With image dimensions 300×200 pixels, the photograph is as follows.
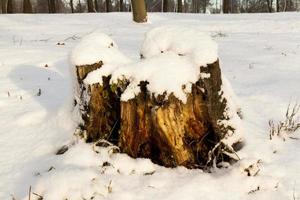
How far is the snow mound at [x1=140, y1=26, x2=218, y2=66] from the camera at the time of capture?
3.18m

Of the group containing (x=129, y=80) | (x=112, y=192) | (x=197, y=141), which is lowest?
(x=112, y=192)

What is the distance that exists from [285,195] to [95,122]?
5.14ft

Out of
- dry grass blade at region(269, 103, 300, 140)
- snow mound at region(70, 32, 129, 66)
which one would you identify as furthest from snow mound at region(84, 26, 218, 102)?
dry grass blade at region(269, 103, 300, 140)

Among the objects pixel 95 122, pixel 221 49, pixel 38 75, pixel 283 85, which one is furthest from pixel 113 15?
pixel 95 122

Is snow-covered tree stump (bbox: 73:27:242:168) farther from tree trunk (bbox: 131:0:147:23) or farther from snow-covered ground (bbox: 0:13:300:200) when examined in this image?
tree trunk (bbox: 131:0:147:23)

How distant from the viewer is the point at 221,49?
27.6 ft

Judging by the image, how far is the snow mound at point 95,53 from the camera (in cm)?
345

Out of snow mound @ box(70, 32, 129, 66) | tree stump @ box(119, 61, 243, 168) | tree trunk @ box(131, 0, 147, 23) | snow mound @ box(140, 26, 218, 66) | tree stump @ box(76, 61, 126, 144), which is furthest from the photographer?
tree trunk @ box(131, 0, 147, 23)

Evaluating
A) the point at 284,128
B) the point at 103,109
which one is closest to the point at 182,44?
the point at 103,109

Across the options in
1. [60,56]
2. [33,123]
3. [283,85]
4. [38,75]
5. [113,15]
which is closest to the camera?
[33,123]

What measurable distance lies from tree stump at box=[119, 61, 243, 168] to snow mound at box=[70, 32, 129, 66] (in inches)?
20.8

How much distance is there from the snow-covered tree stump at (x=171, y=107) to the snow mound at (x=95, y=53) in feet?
0.40

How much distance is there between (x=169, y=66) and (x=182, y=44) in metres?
0.29

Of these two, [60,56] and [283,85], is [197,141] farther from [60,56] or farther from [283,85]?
[60,56]
